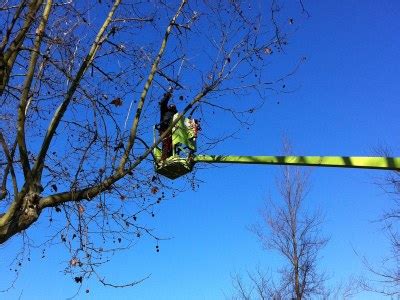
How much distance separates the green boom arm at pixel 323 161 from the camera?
17.0ft

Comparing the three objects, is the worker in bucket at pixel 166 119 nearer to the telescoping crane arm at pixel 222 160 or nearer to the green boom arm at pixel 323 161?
the telescoping crane arm at pixel 222 160

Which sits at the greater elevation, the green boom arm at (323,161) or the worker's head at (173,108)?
the worker's head at (173,108)

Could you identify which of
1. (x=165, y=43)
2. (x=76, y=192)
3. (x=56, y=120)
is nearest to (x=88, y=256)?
(x=76, y=192)

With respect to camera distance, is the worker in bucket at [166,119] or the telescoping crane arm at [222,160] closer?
the telescoping crane arm at [222,160]

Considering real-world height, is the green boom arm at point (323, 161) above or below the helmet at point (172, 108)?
below

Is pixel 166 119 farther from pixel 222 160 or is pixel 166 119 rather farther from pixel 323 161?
pixel 323 161

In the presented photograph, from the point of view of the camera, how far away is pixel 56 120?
253 inches

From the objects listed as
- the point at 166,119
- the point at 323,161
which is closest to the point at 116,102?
the point at 166,119

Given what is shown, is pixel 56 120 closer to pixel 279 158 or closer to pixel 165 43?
pixel 165 43

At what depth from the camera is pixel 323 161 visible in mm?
5723

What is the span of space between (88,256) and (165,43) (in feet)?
10.2

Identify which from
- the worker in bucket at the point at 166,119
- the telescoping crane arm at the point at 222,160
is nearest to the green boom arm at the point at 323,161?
the telescoping crane arm at the point at 222,160

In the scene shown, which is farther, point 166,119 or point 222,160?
point 166,119

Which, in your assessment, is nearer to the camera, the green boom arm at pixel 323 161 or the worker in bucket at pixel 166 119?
the green boom arm at pixel 323 161
